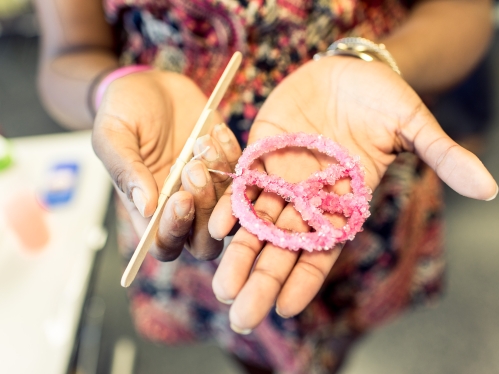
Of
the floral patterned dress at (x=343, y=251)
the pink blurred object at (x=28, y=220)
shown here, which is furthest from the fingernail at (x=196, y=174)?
the pink blurred object at (x=28, y=220)

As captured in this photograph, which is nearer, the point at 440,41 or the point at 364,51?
the point at 364,51

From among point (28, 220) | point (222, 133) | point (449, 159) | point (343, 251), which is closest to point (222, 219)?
point (222, 133)

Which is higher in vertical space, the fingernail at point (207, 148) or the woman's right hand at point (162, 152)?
the fingernail at point (207, 148)

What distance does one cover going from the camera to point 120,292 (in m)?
1.44

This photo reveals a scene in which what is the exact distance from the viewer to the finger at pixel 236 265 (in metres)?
0.53

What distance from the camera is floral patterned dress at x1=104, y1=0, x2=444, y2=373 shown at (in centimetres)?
75

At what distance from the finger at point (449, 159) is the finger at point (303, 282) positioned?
0.62 ft

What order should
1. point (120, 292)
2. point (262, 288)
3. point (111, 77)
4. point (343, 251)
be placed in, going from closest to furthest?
point (262, 288), point (111, 77), point (343, 251), point (120, 292)

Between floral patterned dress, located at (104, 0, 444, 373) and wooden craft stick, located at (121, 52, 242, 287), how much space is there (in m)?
0.09

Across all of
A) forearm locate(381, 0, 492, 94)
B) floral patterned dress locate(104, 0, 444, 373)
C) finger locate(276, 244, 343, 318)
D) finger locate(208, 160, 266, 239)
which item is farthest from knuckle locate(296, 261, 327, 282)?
forearm locate(381, 0, 492, 94)

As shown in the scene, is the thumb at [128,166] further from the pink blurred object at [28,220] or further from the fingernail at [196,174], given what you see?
the pink blurred object at [28,220]

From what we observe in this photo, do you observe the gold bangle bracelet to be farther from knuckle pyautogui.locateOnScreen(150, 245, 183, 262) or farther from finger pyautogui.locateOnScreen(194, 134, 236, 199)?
knuckle pyautogui.locateOnScreen(150, 245, 183, 262)

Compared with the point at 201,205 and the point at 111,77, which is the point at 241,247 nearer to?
the point at 201,205

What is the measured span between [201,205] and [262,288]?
15 centimetres
